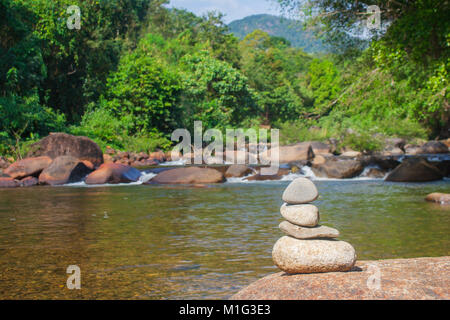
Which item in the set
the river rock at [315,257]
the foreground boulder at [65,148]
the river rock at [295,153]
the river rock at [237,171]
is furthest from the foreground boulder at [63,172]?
the river rock at [315,257]

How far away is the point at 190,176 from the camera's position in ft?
65.9

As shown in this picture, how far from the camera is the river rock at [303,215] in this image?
6.22 m

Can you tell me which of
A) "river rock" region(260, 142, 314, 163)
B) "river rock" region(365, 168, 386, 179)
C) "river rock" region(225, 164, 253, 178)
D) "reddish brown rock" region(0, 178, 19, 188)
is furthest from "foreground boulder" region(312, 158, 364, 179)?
"reddish brown rock" region(0, 178, 19, 188)

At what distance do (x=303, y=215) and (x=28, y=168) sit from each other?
1653cm

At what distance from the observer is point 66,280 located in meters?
6.52

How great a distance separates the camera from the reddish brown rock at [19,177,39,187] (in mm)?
19672

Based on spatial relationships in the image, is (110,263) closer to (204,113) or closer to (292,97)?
(204,113)

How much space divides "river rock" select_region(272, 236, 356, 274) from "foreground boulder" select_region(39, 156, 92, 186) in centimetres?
1548

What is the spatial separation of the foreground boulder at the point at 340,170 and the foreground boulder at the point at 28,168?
35.3ft

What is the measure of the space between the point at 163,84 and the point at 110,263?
28949 mm

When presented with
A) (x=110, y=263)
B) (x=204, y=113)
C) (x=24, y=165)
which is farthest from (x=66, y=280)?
(x=204, y=113)

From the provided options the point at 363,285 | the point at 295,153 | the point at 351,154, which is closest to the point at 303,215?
the point at 363,285
